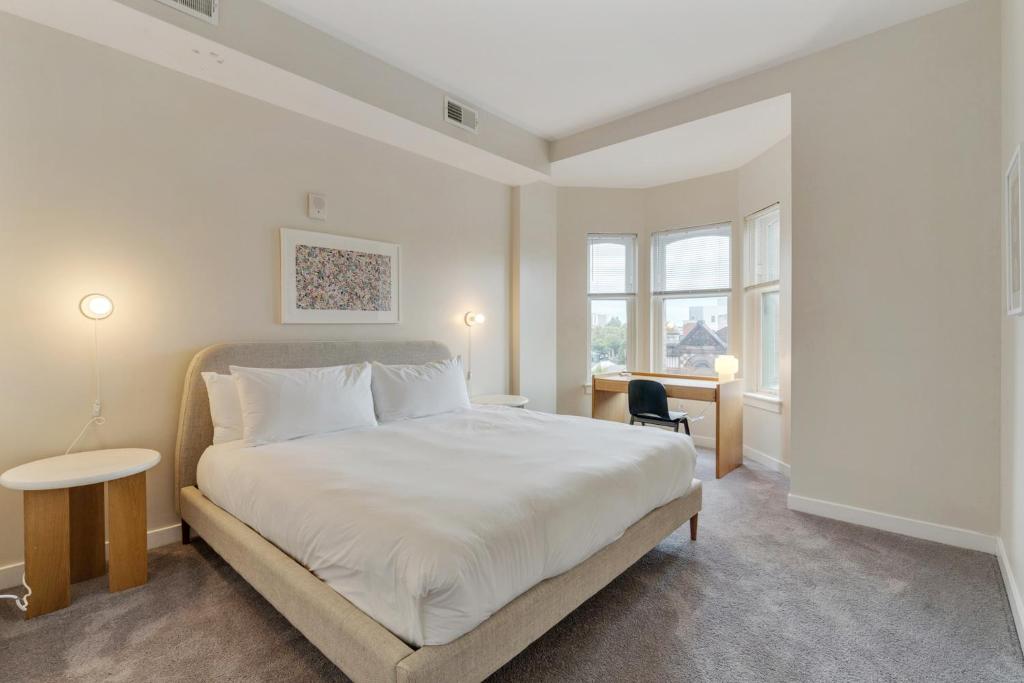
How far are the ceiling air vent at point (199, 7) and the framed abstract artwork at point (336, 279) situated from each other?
3.75ft

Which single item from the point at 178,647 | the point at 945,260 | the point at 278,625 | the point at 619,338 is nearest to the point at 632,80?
the point at 945,260

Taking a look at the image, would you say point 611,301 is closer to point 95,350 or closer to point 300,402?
point 300,402

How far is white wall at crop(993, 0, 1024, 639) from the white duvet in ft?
4.26

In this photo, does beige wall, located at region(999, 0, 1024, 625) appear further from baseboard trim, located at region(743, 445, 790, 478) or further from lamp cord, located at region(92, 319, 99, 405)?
lamp cord, located at region(92, 319, 99, 405)

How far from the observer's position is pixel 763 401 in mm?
4242

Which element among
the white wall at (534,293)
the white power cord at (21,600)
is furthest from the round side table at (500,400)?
the white power cord at (21,600)

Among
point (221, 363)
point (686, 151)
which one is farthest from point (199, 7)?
point (686, 151)

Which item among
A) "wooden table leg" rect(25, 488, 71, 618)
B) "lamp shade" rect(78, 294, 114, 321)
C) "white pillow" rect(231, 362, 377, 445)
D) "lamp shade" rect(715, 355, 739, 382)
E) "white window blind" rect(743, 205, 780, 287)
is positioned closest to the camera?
"wooden table leg" rect(25, 488, 71, 618)

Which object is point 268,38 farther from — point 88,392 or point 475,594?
point 475,594

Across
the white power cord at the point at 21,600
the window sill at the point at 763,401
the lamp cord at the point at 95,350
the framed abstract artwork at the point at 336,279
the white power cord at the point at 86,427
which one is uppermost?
the framed abstract artwork at the point at 336,279

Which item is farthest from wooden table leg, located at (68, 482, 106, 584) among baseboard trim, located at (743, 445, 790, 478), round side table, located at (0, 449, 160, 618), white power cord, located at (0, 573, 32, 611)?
baseboard trim, located at (743, 445, 790, 478)

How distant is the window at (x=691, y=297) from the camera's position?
485 centimetres

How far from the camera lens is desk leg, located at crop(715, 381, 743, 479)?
396 cm

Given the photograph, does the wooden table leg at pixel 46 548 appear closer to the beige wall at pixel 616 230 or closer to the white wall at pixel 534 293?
the white wall at pixel 534 293
